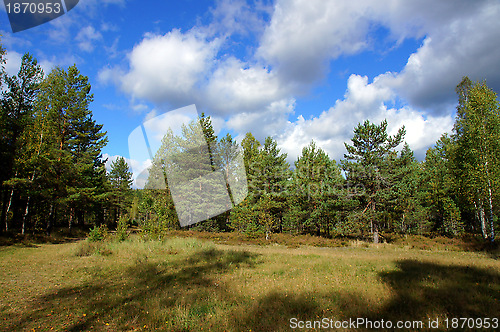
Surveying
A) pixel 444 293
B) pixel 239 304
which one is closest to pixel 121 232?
pixel 239 304

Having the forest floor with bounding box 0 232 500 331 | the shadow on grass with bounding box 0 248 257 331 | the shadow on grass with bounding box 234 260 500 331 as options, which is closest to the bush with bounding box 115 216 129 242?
the forest floor with bounding box 0 232 500 331

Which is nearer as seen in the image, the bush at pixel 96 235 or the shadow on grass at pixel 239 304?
the shadow on grass at pixel 239 304

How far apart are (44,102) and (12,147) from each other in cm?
659

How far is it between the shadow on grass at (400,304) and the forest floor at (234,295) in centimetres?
2

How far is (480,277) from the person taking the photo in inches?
311

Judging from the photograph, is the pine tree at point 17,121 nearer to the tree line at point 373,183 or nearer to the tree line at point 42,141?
the tree line at point 42,141

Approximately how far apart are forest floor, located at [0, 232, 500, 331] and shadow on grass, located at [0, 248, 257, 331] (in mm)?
29

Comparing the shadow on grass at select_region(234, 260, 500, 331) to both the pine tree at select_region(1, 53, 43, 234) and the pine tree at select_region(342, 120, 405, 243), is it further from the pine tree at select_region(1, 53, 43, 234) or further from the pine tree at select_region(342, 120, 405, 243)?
the pine tree at select_region(1, 53, 43, 234)

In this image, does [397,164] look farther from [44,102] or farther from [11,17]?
[44,102]

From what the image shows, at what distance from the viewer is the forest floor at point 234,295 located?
5465mm

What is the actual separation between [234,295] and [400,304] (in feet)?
15.2

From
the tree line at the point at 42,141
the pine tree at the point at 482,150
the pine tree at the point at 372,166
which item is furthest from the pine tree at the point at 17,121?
the pine tree at the point at 482,150

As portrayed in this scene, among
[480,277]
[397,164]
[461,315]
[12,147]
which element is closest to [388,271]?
[480,277]

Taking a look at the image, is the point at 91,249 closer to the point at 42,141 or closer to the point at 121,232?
the point at 121,232
